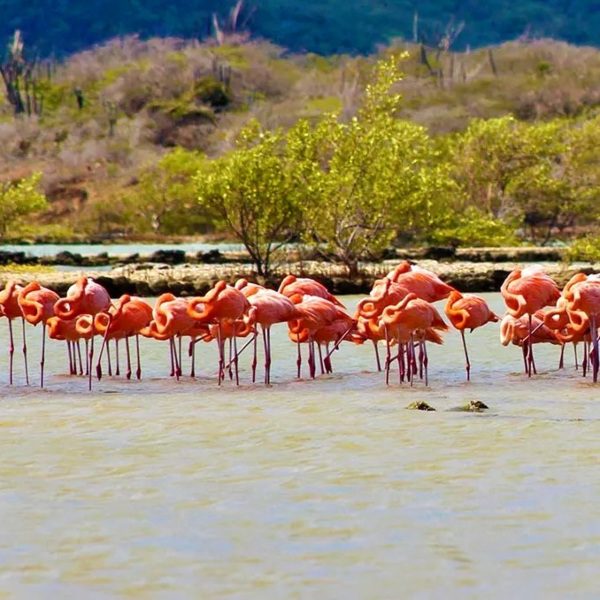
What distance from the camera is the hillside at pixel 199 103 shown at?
83.4 metres

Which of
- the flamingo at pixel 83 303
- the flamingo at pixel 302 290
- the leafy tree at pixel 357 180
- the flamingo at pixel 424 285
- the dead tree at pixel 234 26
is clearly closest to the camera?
the flamingo at pixel 83 303

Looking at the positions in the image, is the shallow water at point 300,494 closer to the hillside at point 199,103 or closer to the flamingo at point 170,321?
the flamingo at point 170,321

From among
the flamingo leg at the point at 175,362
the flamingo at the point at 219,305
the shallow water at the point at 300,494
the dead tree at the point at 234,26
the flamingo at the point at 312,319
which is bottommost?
the shallow water at the point at 300,494

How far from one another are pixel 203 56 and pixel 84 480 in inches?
4884

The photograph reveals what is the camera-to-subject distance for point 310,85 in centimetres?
12138

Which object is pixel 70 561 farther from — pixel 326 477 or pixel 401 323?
pixel 401 323

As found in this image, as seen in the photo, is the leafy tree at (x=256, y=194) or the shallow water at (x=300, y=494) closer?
the shallow water at (x=300, y=494)

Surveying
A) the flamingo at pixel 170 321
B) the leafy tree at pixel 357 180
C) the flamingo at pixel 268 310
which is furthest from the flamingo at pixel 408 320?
the leafy tree at pixel 357 180

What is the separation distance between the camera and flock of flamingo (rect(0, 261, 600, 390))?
1248cm

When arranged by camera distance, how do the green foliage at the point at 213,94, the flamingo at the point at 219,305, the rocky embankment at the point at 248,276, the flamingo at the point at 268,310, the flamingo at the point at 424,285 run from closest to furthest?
the flamingo at the point at 219,305, the flamingo at the point at 268,310, the flamingo at the point at 424,285, the rocky embankment at the point at 248,276, the green foliage at the point at 213,94

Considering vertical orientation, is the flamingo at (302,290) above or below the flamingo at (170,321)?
above

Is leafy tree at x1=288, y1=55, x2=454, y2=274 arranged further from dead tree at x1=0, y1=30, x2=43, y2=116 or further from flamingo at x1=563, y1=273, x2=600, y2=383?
dead tree at x1=0, y1=30, x2=43, y2=116

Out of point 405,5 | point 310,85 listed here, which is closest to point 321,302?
point 310,85

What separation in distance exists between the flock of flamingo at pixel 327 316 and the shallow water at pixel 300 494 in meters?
0.71
